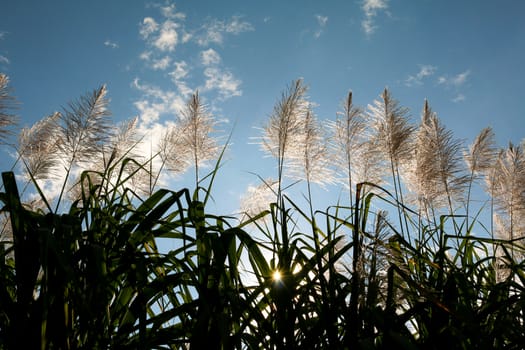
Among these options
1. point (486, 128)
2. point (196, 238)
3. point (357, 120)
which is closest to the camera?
point (196, 238)

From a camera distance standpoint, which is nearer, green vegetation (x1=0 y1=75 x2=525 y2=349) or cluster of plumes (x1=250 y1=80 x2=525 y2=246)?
green vegetation (x1=0 y1=75 x2=525 y2=349)

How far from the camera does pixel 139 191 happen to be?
129 inches

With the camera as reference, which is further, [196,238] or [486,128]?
[486,128]

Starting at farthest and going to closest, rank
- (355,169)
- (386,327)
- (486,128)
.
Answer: (486,128) → (355,169) → (386,327)

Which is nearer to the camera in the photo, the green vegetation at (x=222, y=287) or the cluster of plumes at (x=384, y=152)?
the green vegetation at (x=222, y=287)

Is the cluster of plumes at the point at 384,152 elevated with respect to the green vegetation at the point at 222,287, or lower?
elevated

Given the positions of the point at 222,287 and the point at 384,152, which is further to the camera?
the point at 384,152

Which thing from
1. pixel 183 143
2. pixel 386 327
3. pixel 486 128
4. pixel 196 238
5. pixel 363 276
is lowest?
pixel 386 327

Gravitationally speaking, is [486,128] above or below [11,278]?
above

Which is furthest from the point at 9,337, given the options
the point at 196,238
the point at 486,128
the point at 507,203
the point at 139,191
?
the point at 486,128

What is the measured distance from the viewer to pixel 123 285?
58.7 inches

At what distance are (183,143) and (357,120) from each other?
1412 mm

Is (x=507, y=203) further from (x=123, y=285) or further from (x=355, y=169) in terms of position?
(x=123, y=285)

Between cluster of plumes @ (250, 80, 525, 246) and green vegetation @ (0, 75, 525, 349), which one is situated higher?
cluster of plumes @ (250, 80, 525, 246)
